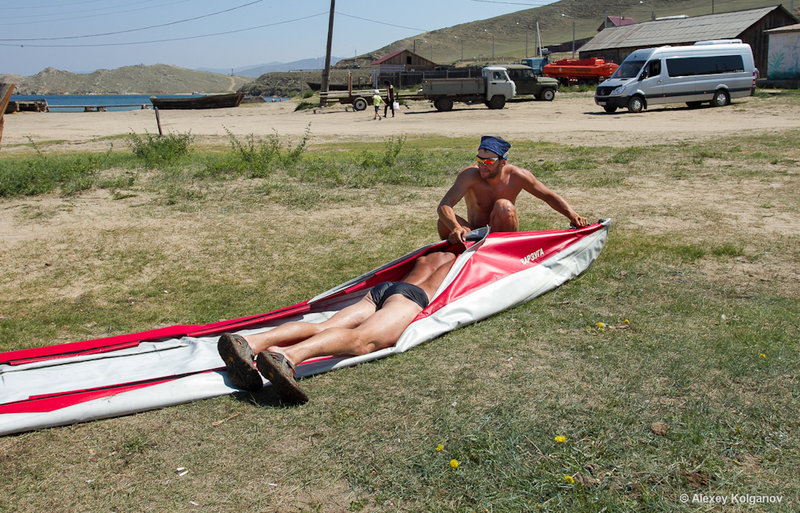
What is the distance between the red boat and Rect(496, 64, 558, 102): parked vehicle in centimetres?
1041

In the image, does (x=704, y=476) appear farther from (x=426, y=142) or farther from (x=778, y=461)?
(x=426, y=142)

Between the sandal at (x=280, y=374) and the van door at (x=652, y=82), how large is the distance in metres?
25.4

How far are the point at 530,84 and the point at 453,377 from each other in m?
34.5

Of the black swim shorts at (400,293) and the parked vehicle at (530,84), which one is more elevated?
the parked vehicle at (530,84)

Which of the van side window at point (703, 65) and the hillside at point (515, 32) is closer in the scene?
the van side window at point (703, 65)

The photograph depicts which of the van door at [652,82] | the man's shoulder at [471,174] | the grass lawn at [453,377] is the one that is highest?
the van door at [652,82]

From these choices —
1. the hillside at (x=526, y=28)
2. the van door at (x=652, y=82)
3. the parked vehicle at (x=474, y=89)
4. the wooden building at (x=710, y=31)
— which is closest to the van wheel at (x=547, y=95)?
the parked vehicle at (x=474, y=89)

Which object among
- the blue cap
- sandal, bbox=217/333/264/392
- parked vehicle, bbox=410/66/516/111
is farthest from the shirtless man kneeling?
parked vehicle, bbox=410/66/516/111

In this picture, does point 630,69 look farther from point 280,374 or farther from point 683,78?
point 280,374

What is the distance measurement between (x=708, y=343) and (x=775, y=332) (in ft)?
1.73

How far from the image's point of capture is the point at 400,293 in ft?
14.8

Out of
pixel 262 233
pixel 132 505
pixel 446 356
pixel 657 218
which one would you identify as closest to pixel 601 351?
pixel 446 356

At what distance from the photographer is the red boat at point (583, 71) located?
45.1 m

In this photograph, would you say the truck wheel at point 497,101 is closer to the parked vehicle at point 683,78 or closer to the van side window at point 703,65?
the parked vehicle at point 683,78
